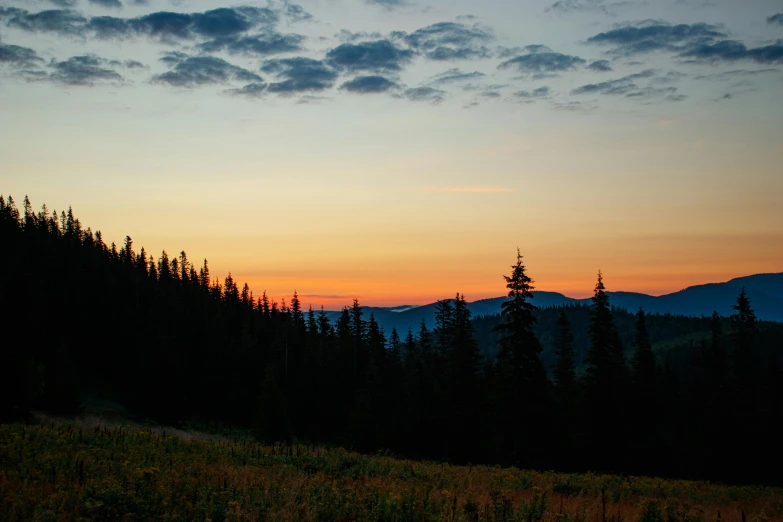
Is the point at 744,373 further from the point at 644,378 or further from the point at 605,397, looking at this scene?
the point at 605,397

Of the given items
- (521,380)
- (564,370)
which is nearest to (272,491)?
(521,380)

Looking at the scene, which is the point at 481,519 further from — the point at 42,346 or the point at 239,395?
the point at 239,395

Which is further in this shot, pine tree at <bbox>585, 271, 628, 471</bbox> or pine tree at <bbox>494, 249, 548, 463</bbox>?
pine tree at <bbox>585, 271, 628, 471</bbox>

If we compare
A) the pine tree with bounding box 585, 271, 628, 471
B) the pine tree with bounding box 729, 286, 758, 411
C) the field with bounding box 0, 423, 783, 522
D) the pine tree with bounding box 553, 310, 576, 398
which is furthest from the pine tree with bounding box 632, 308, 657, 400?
the field with bounding box 0, 423, 783, 522

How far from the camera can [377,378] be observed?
52.5 meters

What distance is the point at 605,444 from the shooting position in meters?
34.0

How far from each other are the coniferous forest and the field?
12.4 meters

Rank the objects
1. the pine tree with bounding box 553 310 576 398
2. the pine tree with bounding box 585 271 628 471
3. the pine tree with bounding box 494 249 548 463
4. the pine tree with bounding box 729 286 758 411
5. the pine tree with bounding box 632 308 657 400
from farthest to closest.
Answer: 1. the pine tree with bounding box 553 310 576 398
2. the pine tree with bounding box 632 308 657 400
3. the pine tree with bounding box 729 286 758 411
4. the pine tree with bounding box 585 271 628 471
5. the pine tree with bounding box 494 249 548 463

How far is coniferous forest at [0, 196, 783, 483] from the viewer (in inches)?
1256

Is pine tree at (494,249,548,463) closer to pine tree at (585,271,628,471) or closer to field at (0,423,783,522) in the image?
pine tree at (585,271,628,471)

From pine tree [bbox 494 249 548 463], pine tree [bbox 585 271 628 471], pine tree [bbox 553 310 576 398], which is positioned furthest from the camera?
pine tree [bbox 553 310 576 398]

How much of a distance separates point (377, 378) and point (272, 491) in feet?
137

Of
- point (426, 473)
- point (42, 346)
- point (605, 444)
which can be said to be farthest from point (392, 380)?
point (426, 473)

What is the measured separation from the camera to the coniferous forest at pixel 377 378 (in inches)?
1256
